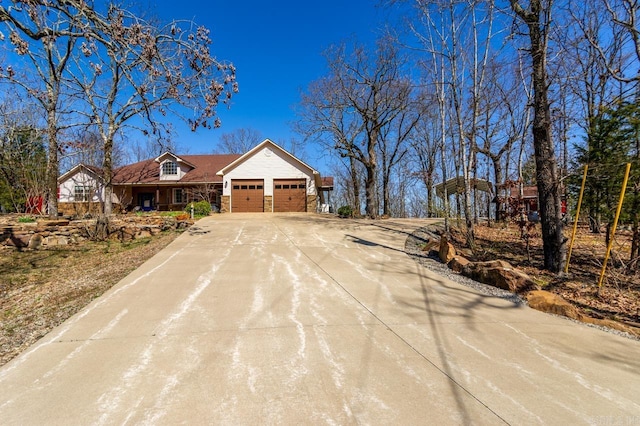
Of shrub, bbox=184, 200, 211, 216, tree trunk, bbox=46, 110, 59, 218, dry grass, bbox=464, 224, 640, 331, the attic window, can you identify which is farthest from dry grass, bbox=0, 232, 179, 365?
the attic window

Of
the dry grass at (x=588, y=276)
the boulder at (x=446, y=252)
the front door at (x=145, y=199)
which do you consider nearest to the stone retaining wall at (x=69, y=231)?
the boulder at (x=446, y=252)

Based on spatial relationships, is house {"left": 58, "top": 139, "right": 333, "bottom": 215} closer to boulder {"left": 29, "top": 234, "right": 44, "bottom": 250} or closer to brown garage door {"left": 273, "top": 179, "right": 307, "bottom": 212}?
brown garage door {"left": 273, "top": 179, "right": 307, "bottom": 212}

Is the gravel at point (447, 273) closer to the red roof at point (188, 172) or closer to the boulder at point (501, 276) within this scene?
the boulder at point (501, 276)

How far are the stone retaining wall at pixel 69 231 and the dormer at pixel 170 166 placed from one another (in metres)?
13.4

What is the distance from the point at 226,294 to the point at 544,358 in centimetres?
424

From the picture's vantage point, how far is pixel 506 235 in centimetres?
1153

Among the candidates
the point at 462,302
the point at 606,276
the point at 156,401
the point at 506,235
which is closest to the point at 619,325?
the point at 462,302

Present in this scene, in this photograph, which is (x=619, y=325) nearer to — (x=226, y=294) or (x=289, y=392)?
(x=289, y=392)

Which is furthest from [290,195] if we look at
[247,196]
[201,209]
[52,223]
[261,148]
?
[52,223]

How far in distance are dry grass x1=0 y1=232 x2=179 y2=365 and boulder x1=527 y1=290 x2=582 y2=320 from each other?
667 centimetres

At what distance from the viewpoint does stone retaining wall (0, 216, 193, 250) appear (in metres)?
9.63

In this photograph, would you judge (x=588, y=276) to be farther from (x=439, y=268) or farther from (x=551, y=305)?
(x=439, y=268)

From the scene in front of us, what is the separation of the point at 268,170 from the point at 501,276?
1791 centimetres

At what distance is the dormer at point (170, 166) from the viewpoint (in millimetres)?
24750
